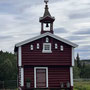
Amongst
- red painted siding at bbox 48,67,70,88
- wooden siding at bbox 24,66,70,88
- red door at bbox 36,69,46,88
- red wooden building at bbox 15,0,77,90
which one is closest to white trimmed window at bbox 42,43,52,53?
red wooden building at bbox 15,0,77,90

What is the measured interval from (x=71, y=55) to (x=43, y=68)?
121 inches

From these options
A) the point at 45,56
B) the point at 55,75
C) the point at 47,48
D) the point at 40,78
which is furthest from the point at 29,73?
the point at 47,48

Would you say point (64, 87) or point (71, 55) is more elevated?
point (71, 55)

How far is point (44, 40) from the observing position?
36469 mm

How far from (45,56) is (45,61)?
0.49 meters

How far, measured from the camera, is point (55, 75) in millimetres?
36844

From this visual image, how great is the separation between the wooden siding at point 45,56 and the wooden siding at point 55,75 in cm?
74

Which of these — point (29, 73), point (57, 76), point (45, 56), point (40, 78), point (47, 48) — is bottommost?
point (40, 78)

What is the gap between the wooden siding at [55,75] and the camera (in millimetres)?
36406

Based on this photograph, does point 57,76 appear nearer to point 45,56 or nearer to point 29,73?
point 45,56

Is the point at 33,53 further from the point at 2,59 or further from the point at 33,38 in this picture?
the point at 2,59

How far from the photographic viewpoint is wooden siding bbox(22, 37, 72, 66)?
36062 mm

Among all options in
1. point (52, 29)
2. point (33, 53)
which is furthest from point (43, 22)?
point (33, 53)

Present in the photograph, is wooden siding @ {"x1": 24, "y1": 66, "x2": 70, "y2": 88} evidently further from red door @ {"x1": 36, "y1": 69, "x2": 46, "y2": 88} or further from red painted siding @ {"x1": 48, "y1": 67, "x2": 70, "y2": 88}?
red door @ {"x1": 36, "y1": 69, "x2": 46, "y2": 88}
